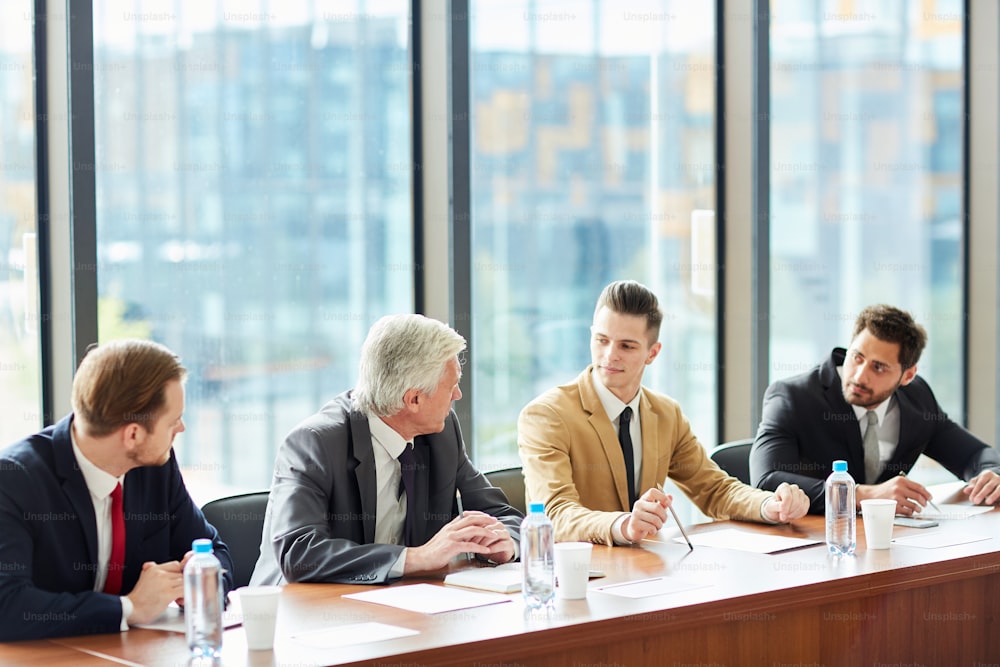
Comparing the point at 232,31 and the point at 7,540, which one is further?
the point at 232,31

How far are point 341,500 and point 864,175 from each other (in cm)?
343

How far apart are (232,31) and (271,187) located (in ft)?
1.76

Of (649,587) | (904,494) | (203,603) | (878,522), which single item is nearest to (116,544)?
(203,603)

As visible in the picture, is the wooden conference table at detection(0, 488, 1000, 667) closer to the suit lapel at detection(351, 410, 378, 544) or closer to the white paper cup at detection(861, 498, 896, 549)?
the white paper cup at detection(861, 498, 896, 549)

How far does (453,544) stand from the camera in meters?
2.64

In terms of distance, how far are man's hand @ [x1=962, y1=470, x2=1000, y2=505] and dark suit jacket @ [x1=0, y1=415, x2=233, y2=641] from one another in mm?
2362

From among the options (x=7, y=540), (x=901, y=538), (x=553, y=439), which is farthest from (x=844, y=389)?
(x=7, y=540)

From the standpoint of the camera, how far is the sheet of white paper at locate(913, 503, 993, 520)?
137 inches

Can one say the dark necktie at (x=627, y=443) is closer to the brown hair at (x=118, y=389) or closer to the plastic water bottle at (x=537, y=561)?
the plastic water bottle at (x=537, y=561)

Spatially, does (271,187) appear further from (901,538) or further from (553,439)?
(901,538)

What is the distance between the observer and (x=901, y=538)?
313 centimetres

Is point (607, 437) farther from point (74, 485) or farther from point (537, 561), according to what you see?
point (74, 485)

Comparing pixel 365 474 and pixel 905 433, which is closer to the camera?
pixel 365 474

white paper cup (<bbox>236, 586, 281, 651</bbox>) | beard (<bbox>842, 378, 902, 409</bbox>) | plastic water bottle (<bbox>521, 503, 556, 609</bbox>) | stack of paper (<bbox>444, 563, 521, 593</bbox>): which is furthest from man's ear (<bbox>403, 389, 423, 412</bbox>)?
beard (<bbox>842, 378, 902, 409</bbox>)
